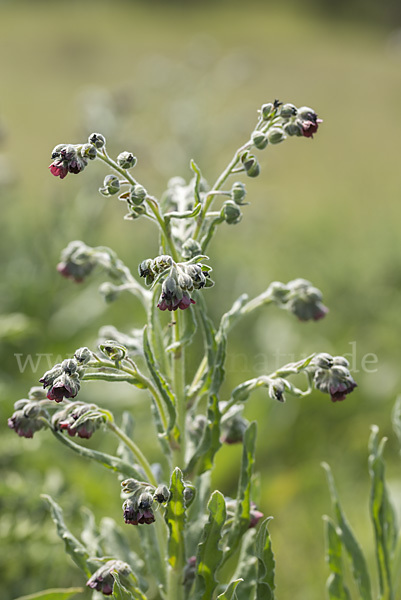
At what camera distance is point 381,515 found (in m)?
1.82

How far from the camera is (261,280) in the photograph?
5820 mm

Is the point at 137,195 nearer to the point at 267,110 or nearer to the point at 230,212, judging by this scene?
the point at 230,212

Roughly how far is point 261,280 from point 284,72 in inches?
529

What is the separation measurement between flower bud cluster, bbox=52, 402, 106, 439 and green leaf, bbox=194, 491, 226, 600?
0.30 metres

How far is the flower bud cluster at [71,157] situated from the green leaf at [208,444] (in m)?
0.58

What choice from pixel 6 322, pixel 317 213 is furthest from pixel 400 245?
pixel 6 322

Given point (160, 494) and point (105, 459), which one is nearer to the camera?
point (160, 494)

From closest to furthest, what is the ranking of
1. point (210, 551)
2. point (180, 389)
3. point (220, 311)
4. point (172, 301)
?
point (172, 301)
point (210, 551)
point (180, 389)
point (220, 311)

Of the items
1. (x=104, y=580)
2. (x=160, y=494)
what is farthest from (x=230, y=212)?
(x=104, y=580)

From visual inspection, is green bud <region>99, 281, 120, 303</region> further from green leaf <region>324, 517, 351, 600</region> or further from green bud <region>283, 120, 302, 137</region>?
green leaf <region>324, 517, 351, 600</region>

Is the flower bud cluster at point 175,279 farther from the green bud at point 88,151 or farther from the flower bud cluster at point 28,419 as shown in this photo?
the flower bud cluster at point 28,419

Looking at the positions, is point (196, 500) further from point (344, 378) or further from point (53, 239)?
point (53, 239)

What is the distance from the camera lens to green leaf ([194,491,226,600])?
1445 millimetres

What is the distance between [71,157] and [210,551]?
89cm
